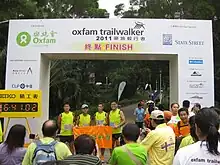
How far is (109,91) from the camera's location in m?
39.5

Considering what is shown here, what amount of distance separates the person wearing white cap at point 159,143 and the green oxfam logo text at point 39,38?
6542 mm

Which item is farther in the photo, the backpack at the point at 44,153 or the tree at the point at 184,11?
the tree at the point at 184,11

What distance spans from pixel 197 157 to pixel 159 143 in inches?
70.7

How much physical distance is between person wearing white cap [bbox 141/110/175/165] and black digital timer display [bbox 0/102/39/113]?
553 cm

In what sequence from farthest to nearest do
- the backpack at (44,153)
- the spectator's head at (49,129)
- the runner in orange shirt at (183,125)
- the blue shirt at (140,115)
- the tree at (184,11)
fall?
1. the tree at (184,11)
2. the blue shirt at (140,115)
3. the runner in orange shirt at (183,125)
4. the spectator's head at (49,129)
5. the backpack at (44,153)

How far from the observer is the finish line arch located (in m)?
10.1

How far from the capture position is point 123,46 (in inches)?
397

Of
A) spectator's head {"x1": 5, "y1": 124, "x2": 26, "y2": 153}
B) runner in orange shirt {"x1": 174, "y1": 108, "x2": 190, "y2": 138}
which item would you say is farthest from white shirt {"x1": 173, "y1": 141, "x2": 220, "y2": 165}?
runner in orange shirt {"x1": 174, "y1": 108, "x2": 190, "y2": 138}

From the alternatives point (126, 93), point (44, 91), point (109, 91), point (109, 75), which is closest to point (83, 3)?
point (109, 75)

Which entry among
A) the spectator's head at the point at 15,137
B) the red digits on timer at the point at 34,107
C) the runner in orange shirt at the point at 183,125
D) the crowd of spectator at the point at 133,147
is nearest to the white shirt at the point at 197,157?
the crowd of spectator at the point at 133,147

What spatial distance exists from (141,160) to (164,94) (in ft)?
108

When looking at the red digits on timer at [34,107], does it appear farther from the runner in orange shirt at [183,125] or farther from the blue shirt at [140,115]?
the runner in orange shirt at [183,125]

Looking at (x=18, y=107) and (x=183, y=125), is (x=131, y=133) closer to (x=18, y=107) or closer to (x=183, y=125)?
(x=183, y=125)

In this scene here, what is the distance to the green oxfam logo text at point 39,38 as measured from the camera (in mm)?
10156
